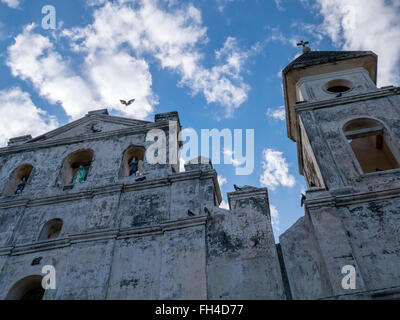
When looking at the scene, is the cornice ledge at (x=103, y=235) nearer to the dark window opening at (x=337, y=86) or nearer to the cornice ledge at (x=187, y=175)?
the cornice ledge at (x=187, y=175)

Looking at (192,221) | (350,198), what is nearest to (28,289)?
(192,221)

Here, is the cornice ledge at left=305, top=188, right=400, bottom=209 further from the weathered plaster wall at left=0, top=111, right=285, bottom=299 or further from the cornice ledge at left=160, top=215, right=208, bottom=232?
the cornice ledge at left=160, top=215, right=208, bottom=232

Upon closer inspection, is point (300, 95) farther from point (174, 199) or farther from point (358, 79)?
point (174, 199)

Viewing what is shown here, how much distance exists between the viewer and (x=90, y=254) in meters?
10.1

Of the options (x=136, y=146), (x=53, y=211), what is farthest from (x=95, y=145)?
(x=53, y=211)

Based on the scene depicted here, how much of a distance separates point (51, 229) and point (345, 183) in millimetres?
8592

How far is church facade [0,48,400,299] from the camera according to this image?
28.5ft

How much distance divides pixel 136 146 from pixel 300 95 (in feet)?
23.0

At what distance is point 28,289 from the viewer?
34.4 feet

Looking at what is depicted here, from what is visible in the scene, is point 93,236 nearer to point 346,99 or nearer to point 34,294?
point 34,294

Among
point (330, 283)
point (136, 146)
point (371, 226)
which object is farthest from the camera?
point (136, 146)

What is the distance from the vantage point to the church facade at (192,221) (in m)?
8.67

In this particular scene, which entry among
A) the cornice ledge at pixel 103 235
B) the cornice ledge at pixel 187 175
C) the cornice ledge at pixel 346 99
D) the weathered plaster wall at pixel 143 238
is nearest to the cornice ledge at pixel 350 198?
the weathered plaster wall at pixel 143 238

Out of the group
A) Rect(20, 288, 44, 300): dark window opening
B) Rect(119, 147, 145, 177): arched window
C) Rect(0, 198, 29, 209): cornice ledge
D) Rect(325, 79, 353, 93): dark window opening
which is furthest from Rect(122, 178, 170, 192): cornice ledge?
Rect(325, 79, 353, 93): dark window opening
